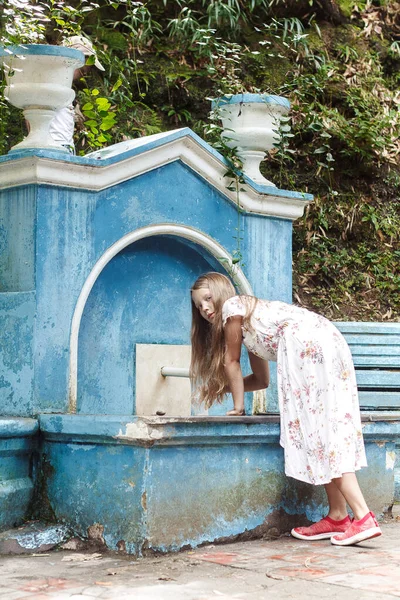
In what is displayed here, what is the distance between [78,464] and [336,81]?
569 centimetres

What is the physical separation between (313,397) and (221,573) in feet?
3.75

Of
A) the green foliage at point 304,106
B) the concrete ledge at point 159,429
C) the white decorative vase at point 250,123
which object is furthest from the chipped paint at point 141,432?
the green foliage at point 304,106

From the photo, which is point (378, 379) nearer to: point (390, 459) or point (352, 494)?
point (390, 459)

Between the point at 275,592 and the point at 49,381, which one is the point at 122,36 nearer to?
the point at 49,381

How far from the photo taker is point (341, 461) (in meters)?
4.79

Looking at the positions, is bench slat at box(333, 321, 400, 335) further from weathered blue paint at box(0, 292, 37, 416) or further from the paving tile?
the paving tile

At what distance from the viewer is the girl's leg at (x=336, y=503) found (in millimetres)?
4988

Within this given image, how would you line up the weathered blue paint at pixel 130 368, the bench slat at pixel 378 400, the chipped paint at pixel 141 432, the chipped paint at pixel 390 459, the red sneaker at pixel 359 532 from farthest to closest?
1. the bench slat at pixel 378 400
2. the chipped paint at pixel 390 459
3. the red sneaker at pixel 359 532
4. the weathered blue paint at pixel 130 368
5. the chipped paint at pixel 141 432

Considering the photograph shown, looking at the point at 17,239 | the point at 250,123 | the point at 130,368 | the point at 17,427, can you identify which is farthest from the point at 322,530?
the point at 250,123

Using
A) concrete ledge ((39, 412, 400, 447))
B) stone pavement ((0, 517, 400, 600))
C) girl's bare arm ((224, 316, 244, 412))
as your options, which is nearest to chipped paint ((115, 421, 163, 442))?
concrete ledge ((39, 412, 400, 447))

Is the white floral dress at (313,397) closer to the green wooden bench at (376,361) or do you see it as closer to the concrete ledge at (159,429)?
the concrete ledge at (159,429)

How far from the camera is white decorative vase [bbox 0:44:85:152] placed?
5.14 meters

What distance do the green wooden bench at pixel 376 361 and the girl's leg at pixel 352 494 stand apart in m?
1.63

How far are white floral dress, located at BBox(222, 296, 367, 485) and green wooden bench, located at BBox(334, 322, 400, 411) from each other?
149 centimetres
